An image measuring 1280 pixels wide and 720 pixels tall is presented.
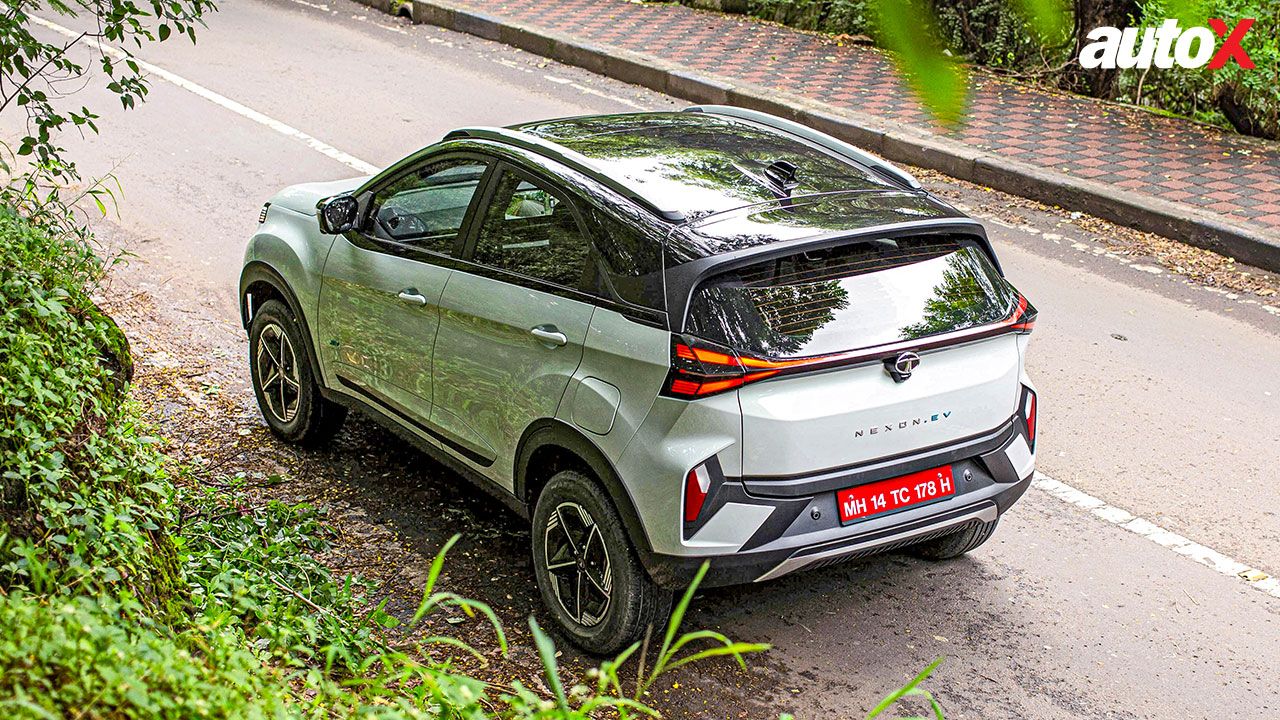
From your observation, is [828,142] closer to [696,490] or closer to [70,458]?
[696,490]

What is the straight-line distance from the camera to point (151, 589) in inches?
145

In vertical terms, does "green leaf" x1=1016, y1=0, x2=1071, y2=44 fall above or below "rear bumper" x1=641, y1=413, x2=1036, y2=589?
above

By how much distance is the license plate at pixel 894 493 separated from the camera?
416 cm

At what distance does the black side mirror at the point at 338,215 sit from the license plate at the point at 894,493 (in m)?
2.56

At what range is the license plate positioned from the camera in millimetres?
4160


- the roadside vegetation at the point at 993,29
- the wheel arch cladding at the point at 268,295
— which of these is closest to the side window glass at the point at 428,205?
the wheel arch cladding at the point at 268,295

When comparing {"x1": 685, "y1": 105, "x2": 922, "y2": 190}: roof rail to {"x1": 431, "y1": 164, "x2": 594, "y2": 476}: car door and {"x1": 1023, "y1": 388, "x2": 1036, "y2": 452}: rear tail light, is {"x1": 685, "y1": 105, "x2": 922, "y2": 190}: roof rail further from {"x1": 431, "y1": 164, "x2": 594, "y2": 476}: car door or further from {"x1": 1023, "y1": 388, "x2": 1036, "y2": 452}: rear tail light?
{"x1": 431, "y1": 164, "x2": 594, "y2": 476}: car door

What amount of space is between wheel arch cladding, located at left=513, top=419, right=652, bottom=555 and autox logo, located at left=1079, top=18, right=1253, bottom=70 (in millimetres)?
2418

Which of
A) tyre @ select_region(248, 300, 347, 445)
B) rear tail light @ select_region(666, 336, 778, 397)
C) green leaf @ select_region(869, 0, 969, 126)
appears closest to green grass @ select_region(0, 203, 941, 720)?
tyre @ select_region(248, 300, 347, 445)

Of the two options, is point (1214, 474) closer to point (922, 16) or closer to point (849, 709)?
point (849, 709)

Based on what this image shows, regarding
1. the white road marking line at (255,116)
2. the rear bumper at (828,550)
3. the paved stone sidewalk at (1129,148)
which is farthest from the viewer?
the white road marking line at (255,116)

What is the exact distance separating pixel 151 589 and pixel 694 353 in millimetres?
1735

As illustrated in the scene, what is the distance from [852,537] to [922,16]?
3111mm

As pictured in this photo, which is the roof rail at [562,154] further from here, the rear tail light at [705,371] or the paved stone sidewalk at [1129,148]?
the paved stone sidewalk at [1129,148]
